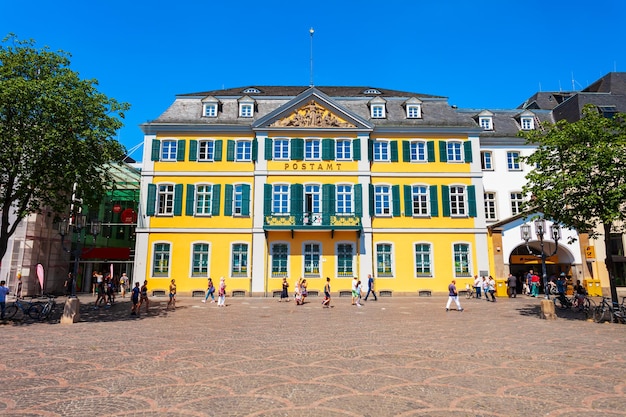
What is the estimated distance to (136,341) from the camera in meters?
11.0

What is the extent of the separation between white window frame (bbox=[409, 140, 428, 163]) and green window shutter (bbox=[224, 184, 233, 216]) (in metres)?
12.6

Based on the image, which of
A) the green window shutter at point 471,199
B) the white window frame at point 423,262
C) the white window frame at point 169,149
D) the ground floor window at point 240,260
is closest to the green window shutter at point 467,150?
A: the green window shutter at point 471,199

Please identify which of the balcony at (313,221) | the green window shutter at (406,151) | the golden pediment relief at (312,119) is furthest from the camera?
the green window shutter at (406,151)

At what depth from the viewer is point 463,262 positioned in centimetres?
2756

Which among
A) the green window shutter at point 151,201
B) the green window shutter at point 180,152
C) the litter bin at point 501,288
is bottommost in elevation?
the litter bin at point 501,288

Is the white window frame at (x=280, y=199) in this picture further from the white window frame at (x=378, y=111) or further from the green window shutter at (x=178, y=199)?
the white window frame at (x=378, y=111)

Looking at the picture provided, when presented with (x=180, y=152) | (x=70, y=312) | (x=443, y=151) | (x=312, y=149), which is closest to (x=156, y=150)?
(x=180, y=152)

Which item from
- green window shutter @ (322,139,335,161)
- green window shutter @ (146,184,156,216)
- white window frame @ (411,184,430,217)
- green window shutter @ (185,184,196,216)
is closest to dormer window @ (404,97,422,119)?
white window frame @ (411,184,430,217)

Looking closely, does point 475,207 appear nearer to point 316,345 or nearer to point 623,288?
point 623,288

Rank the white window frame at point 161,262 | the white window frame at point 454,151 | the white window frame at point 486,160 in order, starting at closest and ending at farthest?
the white window frame at point 161,262 → the white window frame at point 454,151 → the white window frame at point 486,160

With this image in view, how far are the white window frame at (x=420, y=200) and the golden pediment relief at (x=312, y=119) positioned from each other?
6150mm

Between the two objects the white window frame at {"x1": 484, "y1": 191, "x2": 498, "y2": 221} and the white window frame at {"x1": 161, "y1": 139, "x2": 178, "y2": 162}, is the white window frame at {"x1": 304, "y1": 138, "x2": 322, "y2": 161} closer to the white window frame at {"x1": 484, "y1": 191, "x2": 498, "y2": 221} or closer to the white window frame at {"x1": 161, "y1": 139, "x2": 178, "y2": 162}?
the white window frame at {"x1": 161, "y1": 139, "x2": 178, "y2": 162}

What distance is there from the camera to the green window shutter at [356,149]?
28.2 m

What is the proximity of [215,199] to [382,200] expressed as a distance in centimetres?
1119
